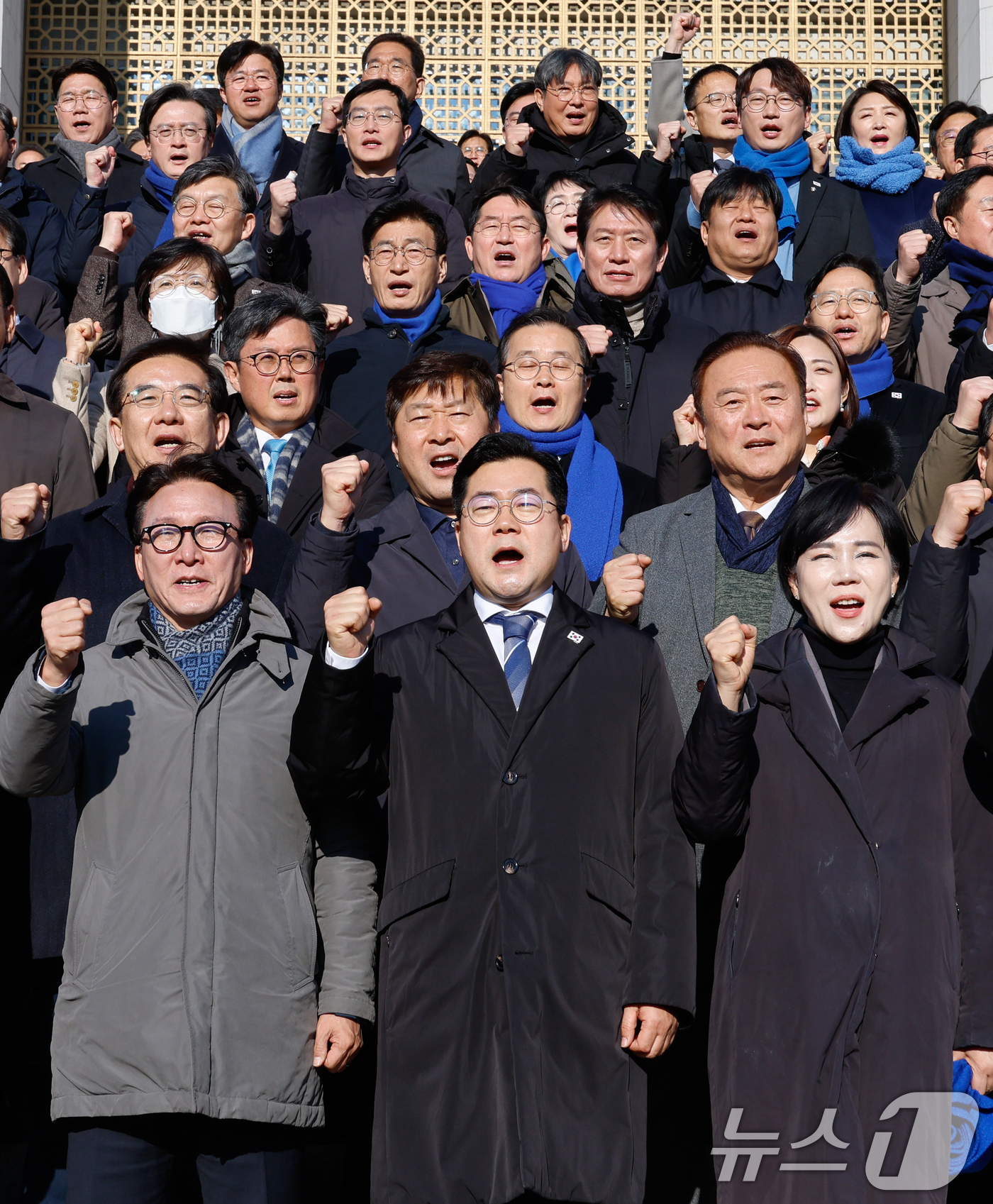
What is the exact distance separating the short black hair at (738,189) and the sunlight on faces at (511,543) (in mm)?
3027

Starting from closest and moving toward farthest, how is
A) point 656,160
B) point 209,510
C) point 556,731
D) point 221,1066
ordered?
1. point 221,1066
2. point 556,731
3. point 209,510
4. point 656,160

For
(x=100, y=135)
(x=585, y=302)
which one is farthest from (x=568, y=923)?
(x=100, y=135)

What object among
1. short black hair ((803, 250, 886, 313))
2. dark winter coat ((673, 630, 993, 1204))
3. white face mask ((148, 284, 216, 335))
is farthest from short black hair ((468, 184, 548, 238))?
dark winter coat ((673, 630, 993, 1204))

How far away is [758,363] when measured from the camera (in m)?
4.85

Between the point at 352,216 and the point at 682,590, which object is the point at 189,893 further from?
the point at 352,216

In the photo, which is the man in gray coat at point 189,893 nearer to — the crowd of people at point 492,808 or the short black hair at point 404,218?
the crowd of people at point 492,808

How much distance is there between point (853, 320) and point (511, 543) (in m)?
2.82

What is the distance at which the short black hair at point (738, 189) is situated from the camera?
6707mm

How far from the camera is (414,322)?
6363mm

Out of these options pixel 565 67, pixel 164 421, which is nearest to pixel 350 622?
pixel 164 421

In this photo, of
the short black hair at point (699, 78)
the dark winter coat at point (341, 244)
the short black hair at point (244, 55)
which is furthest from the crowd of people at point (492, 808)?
the short black hair at point (699, 78)

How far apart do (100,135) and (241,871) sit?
589 centimetres

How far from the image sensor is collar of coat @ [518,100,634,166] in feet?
27.4

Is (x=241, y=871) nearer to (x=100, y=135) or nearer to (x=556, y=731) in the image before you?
(x=556, y=731)
